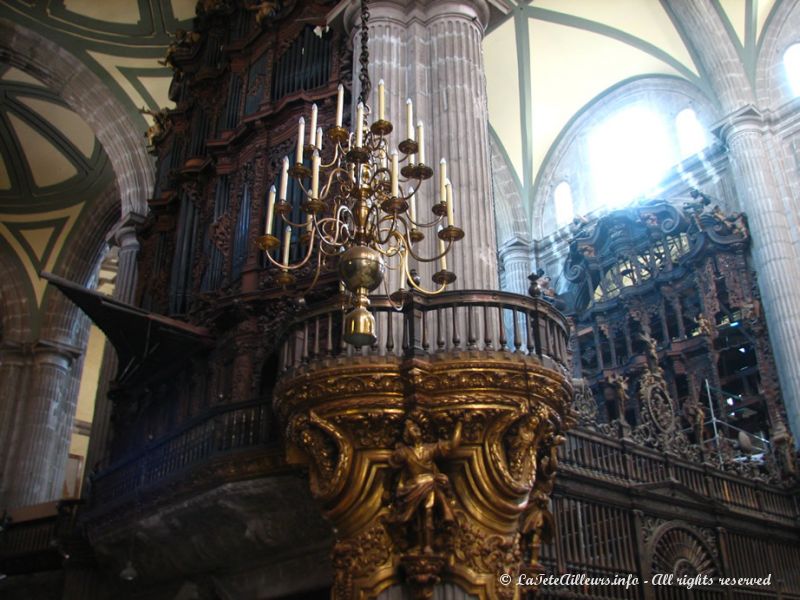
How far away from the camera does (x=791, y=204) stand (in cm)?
1482

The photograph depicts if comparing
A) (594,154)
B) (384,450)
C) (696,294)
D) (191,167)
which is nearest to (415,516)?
(384,450)

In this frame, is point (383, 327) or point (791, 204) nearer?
point (383, 327)

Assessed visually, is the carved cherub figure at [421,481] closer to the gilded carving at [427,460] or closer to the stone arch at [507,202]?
the gilded carving at [427,460]

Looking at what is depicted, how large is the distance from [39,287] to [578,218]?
15.3 metres

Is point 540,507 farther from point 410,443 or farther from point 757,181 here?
point 757,181

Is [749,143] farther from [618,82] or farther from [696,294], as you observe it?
[618,82]

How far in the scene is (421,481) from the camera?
22.7 ft

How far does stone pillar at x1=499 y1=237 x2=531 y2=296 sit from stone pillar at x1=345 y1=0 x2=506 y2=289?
9183 mm

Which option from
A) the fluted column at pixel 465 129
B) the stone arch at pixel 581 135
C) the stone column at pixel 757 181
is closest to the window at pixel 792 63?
the stone column at pixel 757 181

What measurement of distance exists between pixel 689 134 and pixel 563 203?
11.3ft

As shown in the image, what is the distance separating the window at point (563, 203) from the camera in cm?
1970

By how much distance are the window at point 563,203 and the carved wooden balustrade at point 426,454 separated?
1270cm

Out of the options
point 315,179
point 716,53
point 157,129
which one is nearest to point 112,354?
point 157,129

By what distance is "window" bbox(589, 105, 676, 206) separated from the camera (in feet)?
58.7
